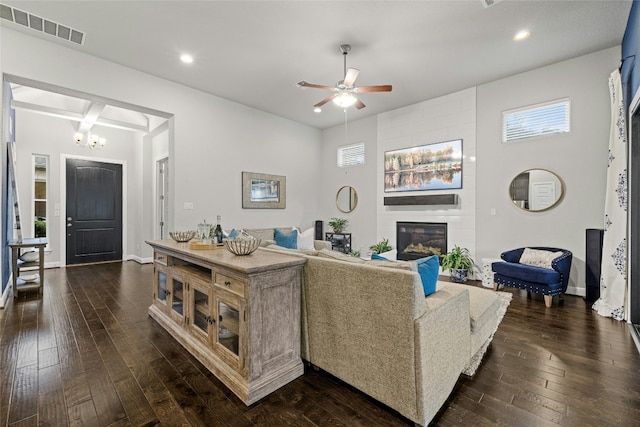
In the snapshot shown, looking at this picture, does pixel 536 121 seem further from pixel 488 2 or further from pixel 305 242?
pixel 305 242

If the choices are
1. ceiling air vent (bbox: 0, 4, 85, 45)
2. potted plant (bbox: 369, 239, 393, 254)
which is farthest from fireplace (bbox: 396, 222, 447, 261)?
ceiling air vent (bbox: 0, 4, 85, 45)

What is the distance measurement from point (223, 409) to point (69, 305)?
3.13 metres

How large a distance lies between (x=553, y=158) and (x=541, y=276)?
177 cm

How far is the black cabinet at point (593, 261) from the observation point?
359 centimetres

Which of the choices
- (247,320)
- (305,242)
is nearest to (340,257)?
(247,320)

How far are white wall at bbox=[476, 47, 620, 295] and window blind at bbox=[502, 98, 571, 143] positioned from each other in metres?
0.08

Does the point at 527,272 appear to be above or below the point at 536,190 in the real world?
below

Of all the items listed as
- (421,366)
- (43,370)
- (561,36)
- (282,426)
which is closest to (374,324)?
(421,366)

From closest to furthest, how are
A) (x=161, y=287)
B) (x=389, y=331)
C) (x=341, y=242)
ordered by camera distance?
(x=389, y=331) < (x=161, y=287) < (x=341, y=242)

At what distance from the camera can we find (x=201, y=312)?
2346 millimetres

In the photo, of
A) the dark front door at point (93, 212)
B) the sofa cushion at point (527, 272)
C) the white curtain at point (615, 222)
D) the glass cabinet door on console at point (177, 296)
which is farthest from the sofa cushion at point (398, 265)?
the dark front door at point (93, 212)

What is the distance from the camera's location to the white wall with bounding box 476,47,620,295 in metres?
3.78

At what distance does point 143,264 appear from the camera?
6.25 metres

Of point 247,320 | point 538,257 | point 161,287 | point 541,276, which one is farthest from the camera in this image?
point 538,257
